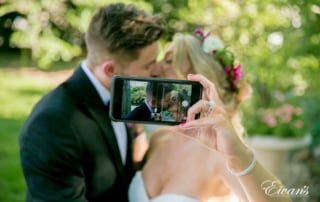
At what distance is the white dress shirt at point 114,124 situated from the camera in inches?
105

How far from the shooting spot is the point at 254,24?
5016 mm

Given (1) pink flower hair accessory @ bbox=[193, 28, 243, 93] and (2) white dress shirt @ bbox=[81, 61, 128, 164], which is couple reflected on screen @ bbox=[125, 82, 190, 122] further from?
(1) pink flower hair accessory @ bbox=[193, 28, 243, 93]

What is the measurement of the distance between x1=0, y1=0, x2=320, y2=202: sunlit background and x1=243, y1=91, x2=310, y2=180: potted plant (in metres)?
0.01

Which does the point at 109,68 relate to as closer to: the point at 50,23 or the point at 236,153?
the point at 236,153

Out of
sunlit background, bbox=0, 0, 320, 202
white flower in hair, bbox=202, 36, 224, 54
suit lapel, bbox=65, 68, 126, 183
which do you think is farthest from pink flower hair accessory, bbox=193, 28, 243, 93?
sunlit background, bbox=0, 0, 320, 202

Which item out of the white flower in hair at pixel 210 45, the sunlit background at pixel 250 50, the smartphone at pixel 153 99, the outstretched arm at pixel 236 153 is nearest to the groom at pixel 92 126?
the white flower in hair at pixel 210 45

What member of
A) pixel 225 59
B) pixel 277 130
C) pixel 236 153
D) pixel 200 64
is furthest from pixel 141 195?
pixel 277 130

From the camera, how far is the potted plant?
18.2 ft

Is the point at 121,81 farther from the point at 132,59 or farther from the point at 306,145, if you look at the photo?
the point at 306,145

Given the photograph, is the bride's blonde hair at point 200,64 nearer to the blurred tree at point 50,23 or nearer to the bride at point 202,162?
the bride at point 202,162

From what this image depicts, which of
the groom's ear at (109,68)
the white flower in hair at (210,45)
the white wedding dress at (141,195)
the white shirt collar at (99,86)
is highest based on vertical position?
the white flower in hair at (210,45)

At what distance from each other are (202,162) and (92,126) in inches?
24.3

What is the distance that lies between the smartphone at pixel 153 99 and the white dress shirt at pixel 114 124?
0.68 m

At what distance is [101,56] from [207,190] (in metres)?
0.95
